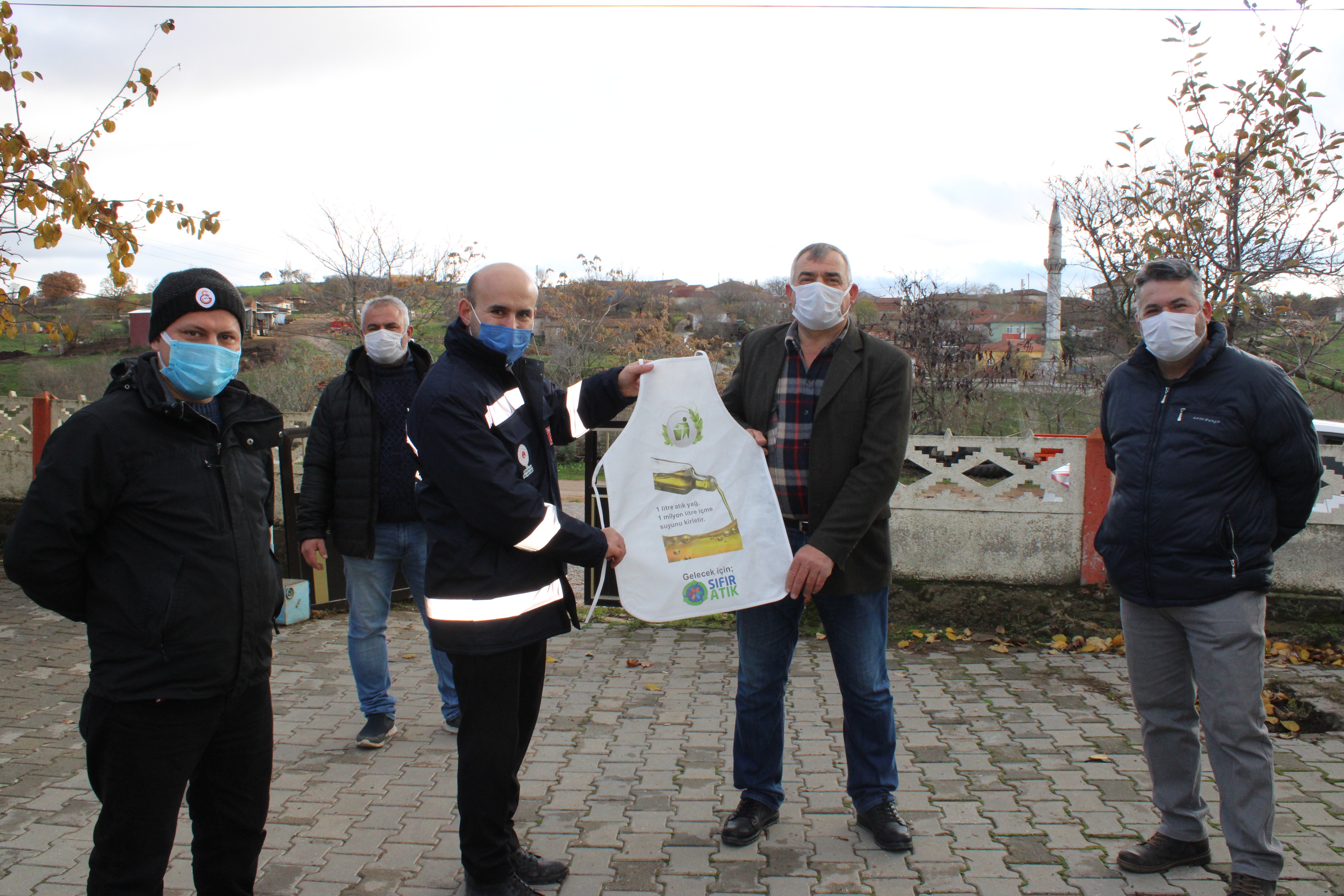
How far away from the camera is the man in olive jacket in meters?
3.37

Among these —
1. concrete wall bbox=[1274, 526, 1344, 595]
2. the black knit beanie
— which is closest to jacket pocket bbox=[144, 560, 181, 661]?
the black knit beanie

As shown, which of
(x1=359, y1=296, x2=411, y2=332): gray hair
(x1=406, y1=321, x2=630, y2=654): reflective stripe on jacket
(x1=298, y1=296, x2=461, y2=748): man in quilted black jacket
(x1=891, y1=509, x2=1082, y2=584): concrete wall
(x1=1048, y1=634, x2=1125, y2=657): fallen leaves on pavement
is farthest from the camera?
(x1=891, y1=509, x2=1082, y2=584): concrete wall

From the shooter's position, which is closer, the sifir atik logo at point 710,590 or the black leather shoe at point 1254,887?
the black leather shoe at point 1254,887

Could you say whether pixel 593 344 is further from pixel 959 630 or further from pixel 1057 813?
pixel 1057 813

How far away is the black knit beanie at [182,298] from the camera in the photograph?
246cm

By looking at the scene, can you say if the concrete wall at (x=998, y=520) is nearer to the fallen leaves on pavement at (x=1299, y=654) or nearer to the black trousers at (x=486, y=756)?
the fallen leaves on pavement at (x=1299, y=654)

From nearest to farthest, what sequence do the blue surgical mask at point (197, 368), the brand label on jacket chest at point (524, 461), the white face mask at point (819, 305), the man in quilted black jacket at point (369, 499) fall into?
the blue surgical mask at point (197, 368) → the brand label on jacket chest at point (524, 461) → the white face mask at point (819, 305) → the man in quilted black jacket at point (369, 499)

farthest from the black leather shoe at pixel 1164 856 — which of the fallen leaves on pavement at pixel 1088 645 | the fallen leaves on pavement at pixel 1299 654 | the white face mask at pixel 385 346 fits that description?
the white face mask at pixel 385 346

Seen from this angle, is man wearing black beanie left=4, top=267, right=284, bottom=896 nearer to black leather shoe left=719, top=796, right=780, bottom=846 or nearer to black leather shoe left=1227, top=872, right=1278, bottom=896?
black leather shoe left=719, top=796, right=780, bottom=846

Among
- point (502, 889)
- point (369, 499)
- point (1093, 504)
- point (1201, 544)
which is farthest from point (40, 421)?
point (1201, 544)

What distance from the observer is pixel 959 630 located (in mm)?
6355

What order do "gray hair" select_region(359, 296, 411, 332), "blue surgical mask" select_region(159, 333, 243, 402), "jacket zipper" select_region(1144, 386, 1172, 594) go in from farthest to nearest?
"gray hair" select_region(359, 296, 411, 332) → "jacket zipper" select_region(1144, 386, 1172, 594) → "blue surgical mask" select_region(159, 333, 243, 402)

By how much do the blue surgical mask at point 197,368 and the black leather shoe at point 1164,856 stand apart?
3431mm

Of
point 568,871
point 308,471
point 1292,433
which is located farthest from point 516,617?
point 1292,433
